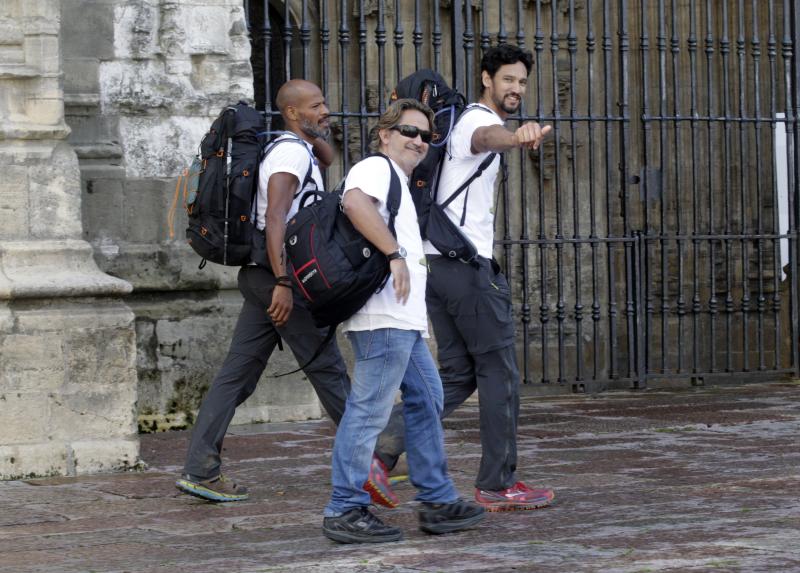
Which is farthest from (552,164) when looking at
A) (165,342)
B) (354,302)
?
(354,302)

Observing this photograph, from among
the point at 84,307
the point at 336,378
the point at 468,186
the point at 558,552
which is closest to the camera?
the point at 558,552

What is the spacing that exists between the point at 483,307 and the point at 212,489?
4.33 ft

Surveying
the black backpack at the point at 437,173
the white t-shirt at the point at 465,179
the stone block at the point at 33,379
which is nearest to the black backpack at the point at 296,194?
the black backpack at the point at 437,173

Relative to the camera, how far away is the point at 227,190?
636 centimetres

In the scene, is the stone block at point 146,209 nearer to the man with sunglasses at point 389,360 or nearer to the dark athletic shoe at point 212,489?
the dark athletic shoe at point 212,489

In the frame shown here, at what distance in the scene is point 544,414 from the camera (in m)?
9.52

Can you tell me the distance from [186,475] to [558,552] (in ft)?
6.13

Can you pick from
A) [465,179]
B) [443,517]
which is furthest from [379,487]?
[465,179]

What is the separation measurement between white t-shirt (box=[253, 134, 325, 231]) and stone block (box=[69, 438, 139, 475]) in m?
1.29

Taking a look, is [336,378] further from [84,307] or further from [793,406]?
[793,406]

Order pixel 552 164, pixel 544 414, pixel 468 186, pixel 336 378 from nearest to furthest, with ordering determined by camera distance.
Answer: pixel 468 186
pixel 336 378
pixel 544 414
pixel 552 164

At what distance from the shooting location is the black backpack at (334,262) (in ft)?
16.7

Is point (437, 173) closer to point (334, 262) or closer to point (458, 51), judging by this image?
point (334, 262)

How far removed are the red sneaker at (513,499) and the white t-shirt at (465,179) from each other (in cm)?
86
